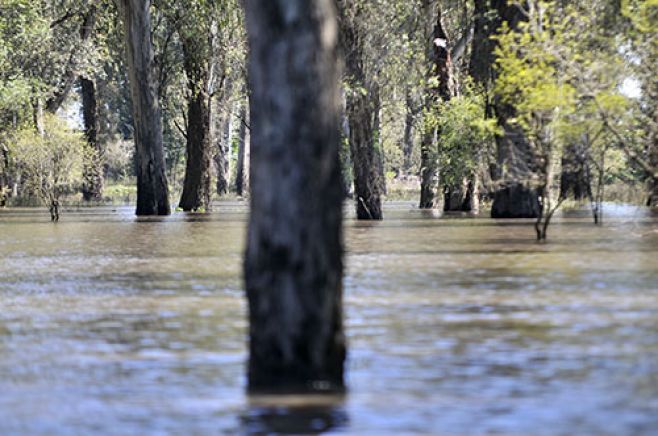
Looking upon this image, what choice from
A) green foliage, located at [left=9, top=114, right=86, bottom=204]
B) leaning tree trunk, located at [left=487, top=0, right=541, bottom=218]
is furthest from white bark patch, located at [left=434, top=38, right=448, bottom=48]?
green foliage, located at [left=9, top=114, right=86, bottom=204]

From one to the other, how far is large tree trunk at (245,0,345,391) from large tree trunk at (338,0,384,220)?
3112 centimetres

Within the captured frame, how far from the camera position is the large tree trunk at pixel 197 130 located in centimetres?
5094

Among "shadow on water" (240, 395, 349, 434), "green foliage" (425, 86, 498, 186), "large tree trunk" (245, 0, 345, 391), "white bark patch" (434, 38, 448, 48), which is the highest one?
"white bark patch" (434, 38, 448, 48)

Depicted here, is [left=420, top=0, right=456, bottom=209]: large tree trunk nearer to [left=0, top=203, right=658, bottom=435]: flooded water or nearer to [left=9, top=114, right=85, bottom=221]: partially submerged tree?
[left=9, top=114, right=85, bottom=221]: partially submerged tree

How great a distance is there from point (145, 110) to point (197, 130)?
6224mm

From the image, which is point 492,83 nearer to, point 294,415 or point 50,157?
point 50,157

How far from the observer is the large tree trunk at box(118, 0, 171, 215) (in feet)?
146

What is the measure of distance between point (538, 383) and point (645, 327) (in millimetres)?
3219

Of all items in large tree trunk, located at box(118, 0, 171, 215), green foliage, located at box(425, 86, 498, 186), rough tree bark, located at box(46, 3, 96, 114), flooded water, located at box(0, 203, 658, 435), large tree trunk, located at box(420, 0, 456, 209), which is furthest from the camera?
rough tree bark, located at box(46, 3, 96, 114)

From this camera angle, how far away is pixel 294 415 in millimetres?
8680

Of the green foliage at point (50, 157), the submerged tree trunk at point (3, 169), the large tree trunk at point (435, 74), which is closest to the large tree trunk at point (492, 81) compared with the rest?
the large tree trunk at point (435, 74)

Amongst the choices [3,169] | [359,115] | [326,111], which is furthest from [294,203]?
[3,169]

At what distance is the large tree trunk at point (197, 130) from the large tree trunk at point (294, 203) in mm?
41490

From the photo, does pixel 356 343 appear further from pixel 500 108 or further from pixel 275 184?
pixel 500 108
